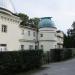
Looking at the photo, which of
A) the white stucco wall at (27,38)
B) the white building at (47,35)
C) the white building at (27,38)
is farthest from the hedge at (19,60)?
the white building at (47,35)

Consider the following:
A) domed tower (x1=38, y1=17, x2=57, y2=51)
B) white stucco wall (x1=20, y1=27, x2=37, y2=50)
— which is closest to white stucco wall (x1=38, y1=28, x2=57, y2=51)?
domed tower (x1=38, y1=17, x2=57, y2=51)

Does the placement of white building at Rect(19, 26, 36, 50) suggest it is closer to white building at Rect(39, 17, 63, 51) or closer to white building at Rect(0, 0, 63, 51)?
white building at Rect(0, 0, 63, 51)

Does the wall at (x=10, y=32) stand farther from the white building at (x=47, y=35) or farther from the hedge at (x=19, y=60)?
the white building at (x=47, y=35)

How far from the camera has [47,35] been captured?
54.4 metres

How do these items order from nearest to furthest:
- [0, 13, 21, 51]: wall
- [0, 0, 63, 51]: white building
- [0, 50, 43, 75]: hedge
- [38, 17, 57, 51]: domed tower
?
[0, 50, 43, 75]: hedge
[0, 13, 21, 51]: wall
[0, 0, 63, 51]: white building
[38, 17, 57, 51]: domed tower

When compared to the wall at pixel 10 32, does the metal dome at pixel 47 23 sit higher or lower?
higher

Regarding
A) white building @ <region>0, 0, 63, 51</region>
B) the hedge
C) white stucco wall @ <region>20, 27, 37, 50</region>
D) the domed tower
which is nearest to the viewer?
the hedge

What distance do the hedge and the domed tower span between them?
28.0m

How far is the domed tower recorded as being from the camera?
5409 cm

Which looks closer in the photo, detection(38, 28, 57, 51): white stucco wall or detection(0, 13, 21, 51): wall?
detection(0, 13, 21, 51): wall

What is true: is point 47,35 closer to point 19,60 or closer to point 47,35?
point 47,35

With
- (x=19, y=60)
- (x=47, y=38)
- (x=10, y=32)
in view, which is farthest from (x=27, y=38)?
(x=19, y=60)

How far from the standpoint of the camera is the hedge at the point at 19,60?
59.0ft

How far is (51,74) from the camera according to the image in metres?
18.8
